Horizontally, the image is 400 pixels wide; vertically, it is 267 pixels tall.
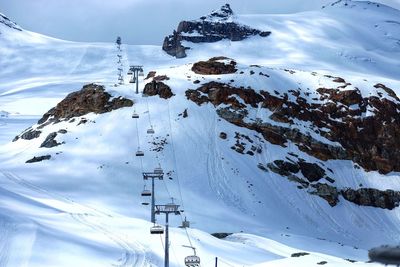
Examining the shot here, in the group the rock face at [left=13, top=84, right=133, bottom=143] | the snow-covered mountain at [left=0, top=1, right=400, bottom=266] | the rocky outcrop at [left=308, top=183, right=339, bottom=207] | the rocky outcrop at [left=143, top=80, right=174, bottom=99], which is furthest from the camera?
the rocky outcrop at [left=143, top=80, right=174, bottom=99]

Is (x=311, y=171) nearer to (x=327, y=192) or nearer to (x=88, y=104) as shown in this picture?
(x=327, y=192)

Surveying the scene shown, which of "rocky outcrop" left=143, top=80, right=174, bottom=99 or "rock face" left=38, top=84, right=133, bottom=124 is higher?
"rocky outcrop" left=143, top=80, right=174, bottom=99

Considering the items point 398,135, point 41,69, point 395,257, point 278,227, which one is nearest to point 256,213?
point 278,227

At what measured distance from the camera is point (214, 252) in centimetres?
3972

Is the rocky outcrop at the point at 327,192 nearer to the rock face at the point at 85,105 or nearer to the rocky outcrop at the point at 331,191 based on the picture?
the rocky outcrop at the point at 331,191

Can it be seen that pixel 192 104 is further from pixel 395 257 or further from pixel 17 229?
pixel 395 257

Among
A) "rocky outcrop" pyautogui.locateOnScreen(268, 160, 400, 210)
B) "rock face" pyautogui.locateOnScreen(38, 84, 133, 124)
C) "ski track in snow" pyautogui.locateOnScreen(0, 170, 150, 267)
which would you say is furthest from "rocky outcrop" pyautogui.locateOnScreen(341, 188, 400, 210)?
"ski track in snow" pyautogui.locateOnScreen(0, 170, 150, 267)

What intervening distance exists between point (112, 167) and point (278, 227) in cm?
2062

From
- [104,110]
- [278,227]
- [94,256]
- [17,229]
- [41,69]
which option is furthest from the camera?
[41,69]

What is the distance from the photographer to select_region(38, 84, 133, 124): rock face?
79.6 meters

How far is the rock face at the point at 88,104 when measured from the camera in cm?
7962

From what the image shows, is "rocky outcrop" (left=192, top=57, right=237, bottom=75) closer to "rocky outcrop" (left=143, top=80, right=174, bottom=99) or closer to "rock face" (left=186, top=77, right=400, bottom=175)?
"rock face" (left=186, top=77, right=400, bottom=175)

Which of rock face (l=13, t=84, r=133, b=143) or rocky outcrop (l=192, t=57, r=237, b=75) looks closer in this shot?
rock face (l=13, t=84, r=133, b=143)

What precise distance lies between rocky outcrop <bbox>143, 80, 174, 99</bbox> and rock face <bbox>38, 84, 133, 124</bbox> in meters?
3.84
